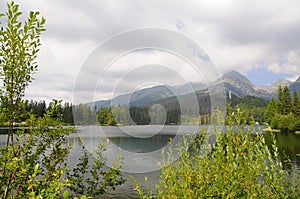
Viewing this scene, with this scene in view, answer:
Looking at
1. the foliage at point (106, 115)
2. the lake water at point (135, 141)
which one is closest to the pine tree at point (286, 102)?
the lake water at point (135, 141)

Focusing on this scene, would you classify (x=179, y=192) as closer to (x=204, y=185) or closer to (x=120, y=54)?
(x=204, y=185)

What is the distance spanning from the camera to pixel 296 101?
80375mm

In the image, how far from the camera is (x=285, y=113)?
82.3 meters

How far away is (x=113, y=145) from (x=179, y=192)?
547cm

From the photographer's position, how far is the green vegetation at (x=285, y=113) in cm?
7181

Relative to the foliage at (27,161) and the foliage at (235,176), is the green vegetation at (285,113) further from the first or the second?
the foliage at (27,161)

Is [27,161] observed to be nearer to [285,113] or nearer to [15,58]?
[15,58]

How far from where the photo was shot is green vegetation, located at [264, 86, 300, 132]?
7181 cm

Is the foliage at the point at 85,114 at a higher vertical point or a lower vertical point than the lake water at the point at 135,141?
higher

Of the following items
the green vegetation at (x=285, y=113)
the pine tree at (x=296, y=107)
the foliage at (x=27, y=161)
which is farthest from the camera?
the pine tree at (x=296, y=107)

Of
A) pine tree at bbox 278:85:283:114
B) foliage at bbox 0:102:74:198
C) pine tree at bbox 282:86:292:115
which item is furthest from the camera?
pine tree at bbox 278:85:283:114

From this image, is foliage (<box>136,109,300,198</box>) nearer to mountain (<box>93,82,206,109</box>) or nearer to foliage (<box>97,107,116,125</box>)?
mountain (<box>93,82,206,109</box>)

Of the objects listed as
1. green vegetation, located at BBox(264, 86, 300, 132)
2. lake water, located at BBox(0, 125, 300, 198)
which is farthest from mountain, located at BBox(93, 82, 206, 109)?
green vegetation, located at BBox(264, 86, 300, 132)

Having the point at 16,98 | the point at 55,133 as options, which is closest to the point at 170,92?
the point at 55,133
